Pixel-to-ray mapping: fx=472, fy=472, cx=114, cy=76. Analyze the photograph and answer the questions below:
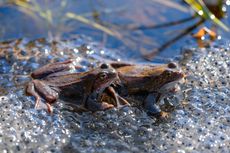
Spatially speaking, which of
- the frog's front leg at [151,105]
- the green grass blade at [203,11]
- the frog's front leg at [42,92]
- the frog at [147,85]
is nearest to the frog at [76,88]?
the frog's front leg at [42,92]

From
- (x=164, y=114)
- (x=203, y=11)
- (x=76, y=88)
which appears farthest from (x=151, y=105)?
(x=203, y=11)

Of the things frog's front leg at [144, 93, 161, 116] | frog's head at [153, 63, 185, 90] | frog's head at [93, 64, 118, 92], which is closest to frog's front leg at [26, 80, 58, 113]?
frog's head at [93, 64, 118, 92]

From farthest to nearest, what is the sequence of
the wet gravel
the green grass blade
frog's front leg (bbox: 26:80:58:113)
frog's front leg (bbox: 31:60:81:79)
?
the green grass blade
frog's front leg (bbox: 31:60:81:79)
frog's front leg (bbox: 26:80:58:113)
the wet gravel

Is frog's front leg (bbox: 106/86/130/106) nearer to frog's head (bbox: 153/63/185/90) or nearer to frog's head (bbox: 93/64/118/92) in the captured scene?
frog's head (bbox: 93/64/118/92)

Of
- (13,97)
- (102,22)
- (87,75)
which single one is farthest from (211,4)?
(13,97)

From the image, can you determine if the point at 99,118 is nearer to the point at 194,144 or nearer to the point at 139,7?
the point at 194,144

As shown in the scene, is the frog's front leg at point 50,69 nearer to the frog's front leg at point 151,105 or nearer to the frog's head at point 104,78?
the frog's head at point 104,78

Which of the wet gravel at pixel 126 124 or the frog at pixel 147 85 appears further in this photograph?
the frog at pixel 147 85
